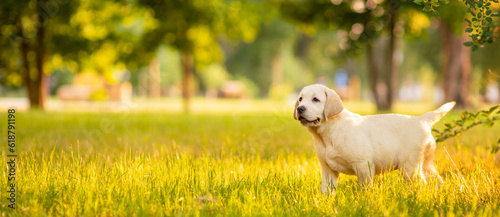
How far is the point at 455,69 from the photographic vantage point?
17.8 meters

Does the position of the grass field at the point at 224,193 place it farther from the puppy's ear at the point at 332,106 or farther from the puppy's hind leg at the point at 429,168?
the puppy's ear at the point at 332,106

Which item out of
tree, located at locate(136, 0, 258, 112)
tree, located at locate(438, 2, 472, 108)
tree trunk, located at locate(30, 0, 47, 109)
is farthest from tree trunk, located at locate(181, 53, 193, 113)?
tree, located at locate(438, 2, 472, 108)

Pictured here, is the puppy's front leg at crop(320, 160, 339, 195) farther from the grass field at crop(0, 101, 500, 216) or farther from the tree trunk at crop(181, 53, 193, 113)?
the tree trunk at crop(181, 53, 193, 113)

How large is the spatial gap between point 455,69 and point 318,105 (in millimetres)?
16185

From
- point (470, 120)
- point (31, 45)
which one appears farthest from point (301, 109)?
point (31, 45)

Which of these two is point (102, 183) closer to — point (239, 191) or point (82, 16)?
point (239, 191)

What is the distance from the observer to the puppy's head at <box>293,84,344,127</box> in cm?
362

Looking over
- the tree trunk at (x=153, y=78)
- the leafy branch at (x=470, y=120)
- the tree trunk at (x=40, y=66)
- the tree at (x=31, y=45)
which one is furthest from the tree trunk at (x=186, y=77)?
the tree trunk at (x=153, y=78)

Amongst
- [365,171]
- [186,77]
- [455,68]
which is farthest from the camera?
[186,77]

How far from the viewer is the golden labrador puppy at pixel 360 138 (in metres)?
3.63

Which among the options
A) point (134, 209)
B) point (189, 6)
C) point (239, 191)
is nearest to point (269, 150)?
point (239, 191)

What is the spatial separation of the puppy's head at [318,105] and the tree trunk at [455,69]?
50.0 feet

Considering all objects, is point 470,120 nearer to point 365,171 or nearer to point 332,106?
point 365,171

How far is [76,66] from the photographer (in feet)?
64.0
